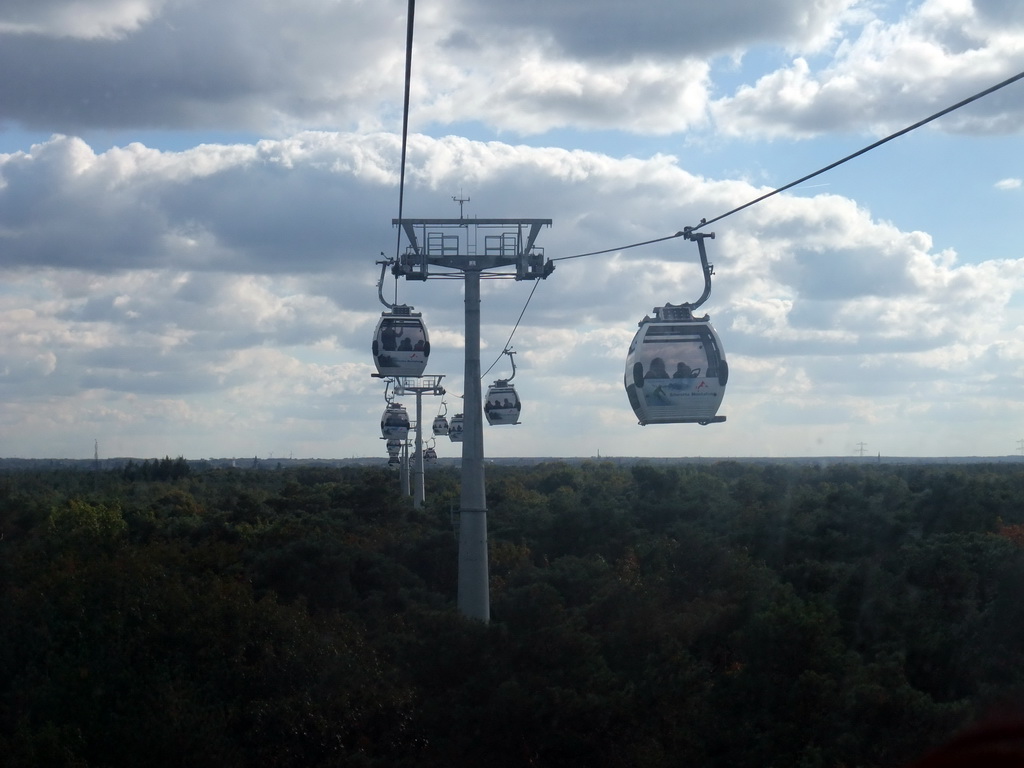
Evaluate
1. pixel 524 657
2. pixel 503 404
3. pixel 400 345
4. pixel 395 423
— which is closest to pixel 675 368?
pixel 524 657

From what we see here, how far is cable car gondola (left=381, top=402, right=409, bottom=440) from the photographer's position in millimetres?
45688

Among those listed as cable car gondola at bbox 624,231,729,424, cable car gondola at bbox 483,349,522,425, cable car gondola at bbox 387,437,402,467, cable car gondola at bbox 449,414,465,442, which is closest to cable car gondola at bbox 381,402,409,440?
cable car gondola at bbox 449,414,465,442

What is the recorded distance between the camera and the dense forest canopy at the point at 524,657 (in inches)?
549

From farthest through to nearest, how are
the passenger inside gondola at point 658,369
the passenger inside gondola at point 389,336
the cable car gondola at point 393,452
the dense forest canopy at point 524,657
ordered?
the cable car gondola at point 393,452, the passenger inside gondola at point 389,336, the dense forest canopy at point 524,657, the passenger inside gondola at point 658,369

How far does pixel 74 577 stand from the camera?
23531 mm

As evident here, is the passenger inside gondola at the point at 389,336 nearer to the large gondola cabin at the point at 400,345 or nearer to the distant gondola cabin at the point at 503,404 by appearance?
the large gondola cabin at the point at 400,345

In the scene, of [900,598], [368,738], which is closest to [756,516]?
[900,598]

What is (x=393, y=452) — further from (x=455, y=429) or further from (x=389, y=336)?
(x=389, y=336)

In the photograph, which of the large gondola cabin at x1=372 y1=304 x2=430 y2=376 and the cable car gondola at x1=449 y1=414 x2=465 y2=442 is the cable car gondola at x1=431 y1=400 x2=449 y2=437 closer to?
the cable car gondola at x1=449 y1=414 x2=465 y2=442

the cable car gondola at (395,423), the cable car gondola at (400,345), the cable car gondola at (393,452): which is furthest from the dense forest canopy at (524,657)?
the cable car gondola at (393,452)

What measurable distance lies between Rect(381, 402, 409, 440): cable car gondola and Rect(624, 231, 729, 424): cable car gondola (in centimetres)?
3311

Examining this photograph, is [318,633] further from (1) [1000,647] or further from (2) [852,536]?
(2) [852,536]

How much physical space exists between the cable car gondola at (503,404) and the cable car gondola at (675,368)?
623 inches

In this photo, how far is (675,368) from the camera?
Answer: 42.5 ft
